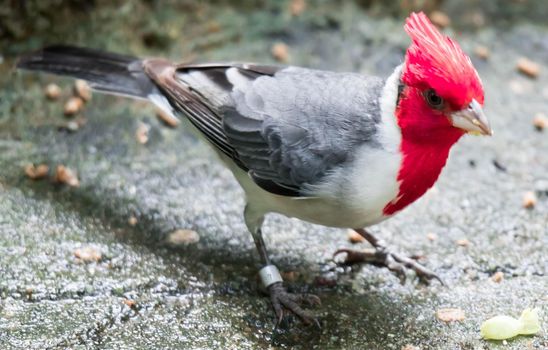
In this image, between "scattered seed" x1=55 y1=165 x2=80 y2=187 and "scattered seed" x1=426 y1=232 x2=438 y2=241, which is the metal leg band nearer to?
"scattered seed" x1=426 y1=232 x2=438 y2=241

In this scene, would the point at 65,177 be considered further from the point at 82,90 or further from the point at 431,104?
the point at 431,104

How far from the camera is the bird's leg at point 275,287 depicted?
3844mm

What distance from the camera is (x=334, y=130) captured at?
12.5 ft

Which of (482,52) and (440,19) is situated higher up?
(440,19)

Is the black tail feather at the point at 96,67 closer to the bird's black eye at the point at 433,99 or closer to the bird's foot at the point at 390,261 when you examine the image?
the bird's foot at the point at 390,261

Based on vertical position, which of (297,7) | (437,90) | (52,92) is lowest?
(52,92)

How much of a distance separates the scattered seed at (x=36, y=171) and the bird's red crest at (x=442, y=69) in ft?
7.58

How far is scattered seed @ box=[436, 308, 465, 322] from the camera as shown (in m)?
3.86

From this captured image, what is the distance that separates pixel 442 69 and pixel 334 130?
629mm

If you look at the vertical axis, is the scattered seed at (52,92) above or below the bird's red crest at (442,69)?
below

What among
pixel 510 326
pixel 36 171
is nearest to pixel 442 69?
pixel 510 326

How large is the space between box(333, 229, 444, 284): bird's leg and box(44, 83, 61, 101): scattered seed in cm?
226

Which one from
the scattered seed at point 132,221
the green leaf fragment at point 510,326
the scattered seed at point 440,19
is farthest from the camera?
the scattered seed at point 440,19

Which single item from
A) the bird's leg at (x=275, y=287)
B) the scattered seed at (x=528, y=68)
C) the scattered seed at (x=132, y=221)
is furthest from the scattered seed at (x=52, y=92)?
the scattered seed at (x=528, y=68)
